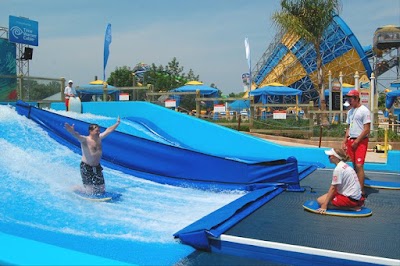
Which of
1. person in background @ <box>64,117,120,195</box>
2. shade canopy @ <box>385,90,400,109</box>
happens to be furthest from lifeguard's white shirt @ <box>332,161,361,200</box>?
shade canopy @ <box>385,90,400,109</box>

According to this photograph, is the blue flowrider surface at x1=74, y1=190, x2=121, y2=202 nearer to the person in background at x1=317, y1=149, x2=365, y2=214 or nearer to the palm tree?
the person in background at x1=317, y1=149, x2=365, y2=214

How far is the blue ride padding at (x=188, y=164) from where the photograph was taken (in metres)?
6.50

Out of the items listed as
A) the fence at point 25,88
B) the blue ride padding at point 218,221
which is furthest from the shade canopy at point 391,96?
the blue ride padding at point 218,221

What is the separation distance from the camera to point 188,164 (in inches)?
280

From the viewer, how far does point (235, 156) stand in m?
10.3

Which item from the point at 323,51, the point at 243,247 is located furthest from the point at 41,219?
the point at 323,51

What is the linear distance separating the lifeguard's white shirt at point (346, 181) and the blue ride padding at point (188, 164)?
1.63 m

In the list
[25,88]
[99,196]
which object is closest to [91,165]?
[99,196]

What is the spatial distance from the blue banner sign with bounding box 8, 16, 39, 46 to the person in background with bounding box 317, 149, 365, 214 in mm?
13261

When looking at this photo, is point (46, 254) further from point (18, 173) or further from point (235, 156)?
point (235, 156)

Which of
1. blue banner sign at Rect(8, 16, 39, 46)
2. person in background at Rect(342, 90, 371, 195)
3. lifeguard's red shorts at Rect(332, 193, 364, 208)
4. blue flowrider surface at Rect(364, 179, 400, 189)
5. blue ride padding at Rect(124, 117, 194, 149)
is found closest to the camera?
lifeguard's red shorts at Rect(332, 193, 364, 208)

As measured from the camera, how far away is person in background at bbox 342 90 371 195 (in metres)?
5.78

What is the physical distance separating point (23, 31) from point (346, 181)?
45.4ft

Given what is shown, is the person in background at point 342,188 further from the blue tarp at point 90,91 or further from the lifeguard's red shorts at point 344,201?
the blue tarp at point 90,91
